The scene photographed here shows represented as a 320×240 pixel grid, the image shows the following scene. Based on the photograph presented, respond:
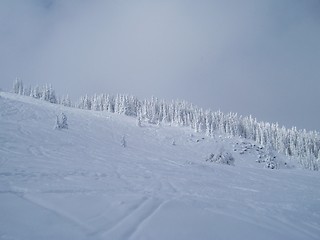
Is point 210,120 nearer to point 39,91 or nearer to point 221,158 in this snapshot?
point 39,91

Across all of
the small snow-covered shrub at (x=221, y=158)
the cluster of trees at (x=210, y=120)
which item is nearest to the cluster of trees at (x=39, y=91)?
the cluster of trees at (x=210, y=120)

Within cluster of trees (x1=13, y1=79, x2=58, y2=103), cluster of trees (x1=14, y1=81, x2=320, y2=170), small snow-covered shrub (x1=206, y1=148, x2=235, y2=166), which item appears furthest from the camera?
cluster of trees (x1=14, y1=81, x2=320, y2=170)

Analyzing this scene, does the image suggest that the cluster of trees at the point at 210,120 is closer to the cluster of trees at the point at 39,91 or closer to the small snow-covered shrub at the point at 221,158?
the cluster of trees at the point at 39,91

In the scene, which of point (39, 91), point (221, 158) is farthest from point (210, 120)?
point (221, 158)

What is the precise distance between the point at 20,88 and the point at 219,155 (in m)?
101

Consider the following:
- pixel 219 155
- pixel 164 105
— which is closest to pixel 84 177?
pixel 219 155

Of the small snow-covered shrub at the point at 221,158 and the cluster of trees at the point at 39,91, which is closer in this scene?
the small snow-covered shrub at the point at 221,158

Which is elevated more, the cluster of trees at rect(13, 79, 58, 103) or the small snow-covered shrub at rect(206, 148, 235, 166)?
the cluster of trees at rect(13, 79, 58, 103)

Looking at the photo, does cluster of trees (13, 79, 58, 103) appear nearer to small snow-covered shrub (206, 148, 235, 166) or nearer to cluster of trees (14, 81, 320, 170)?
cluster of trees (14, 81, 320, 170)

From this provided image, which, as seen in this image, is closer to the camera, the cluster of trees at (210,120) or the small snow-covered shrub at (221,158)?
Answer: the small snow-covered shrub at (221,158)

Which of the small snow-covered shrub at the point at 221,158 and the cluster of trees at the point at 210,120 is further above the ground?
the cluster of trees at the point at 210,120

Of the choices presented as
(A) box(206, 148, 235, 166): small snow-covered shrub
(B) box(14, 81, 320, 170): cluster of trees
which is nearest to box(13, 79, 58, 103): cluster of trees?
(B) box(14, 81, 320, 170): cluster of trees

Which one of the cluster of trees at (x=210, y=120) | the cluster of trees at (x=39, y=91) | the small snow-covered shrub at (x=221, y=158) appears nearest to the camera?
the small snow-covered shrub at (x=221, y=158)

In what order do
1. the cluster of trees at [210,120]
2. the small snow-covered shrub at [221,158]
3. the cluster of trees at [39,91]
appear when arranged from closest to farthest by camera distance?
the small snow-covered shrub at [221,158]
the cluster of trees at [39,91]
the cluster of trees at [210,120]
